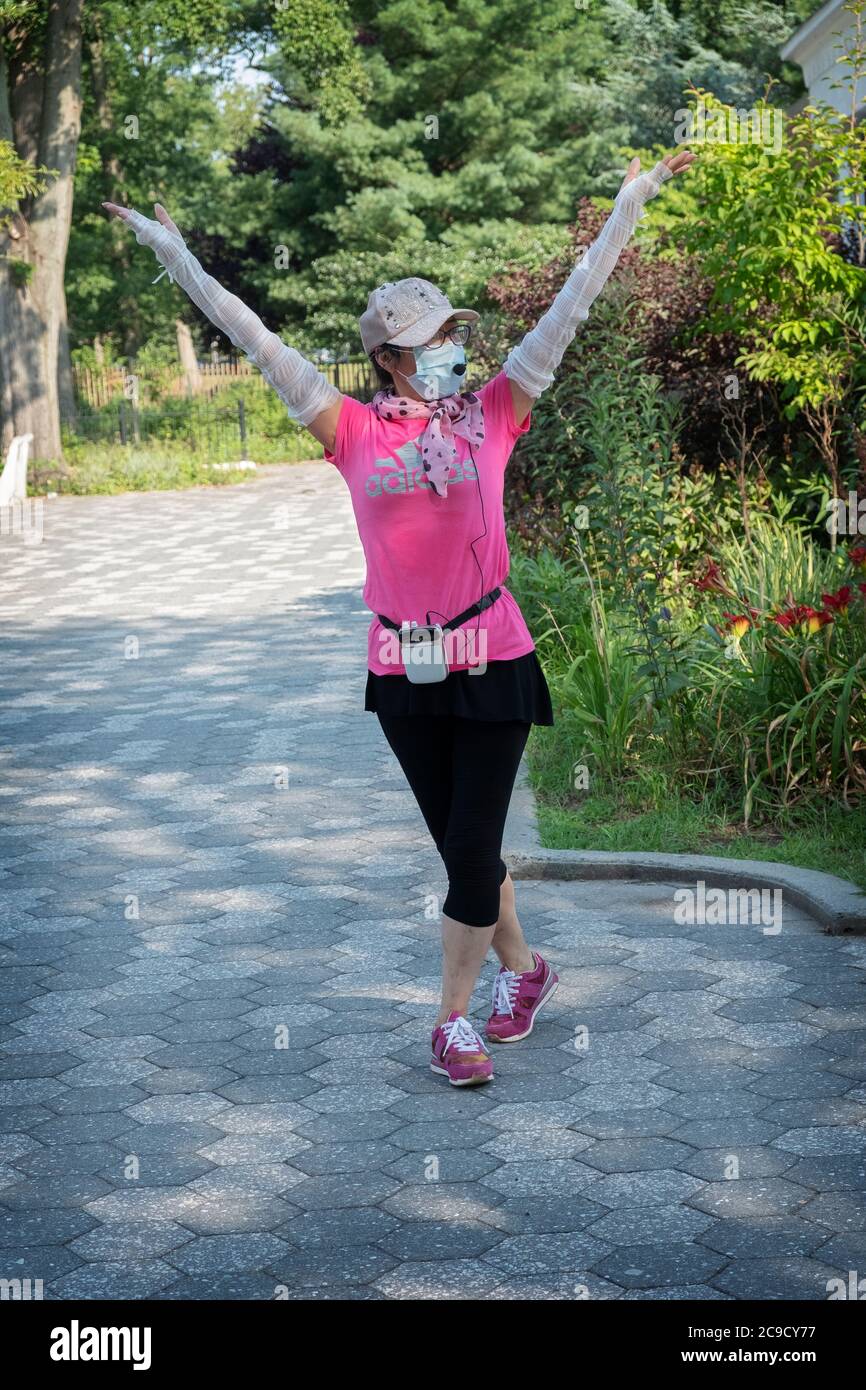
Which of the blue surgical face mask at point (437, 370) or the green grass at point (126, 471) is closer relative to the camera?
the blue surgical face mask at point (437, 370)

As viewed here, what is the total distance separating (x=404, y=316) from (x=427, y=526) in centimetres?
54

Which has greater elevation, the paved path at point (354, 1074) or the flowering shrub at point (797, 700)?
the flowering shrub at point (797, 700)

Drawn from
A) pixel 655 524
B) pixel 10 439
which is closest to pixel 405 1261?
pixel 655 524

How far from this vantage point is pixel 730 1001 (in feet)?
15.1

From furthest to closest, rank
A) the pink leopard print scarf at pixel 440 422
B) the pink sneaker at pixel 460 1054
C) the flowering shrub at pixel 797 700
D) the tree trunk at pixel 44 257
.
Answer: the tree trunk at pixel 44 257, the flowering shrub at pixel 797 700, the pink sneaker at pixel 460 1054, the pink leopard print scarf at pixel 440 422

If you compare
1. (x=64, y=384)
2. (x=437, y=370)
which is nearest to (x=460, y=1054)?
(x=437, y=370)

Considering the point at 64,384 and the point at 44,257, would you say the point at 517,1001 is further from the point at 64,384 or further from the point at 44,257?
the point at 64,384

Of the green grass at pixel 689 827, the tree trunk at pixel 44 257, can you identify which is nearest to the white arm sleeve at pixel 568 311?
the green grass at pixel 689 827

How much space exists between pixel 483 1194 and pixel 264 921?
7.03 ft

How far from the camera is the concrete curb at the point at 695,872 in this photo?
518 centimetres

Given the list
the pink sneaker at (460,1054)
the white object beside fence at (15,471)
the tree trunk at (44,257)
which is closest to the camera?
the pink sneaker at (460,1054)

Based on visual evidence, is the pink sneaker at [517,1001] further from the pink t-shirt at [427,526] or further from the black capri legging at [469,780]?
the pink t-shirt at [427,526]

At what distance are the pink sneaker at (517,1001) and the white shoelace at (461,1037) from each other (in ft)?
0.80
